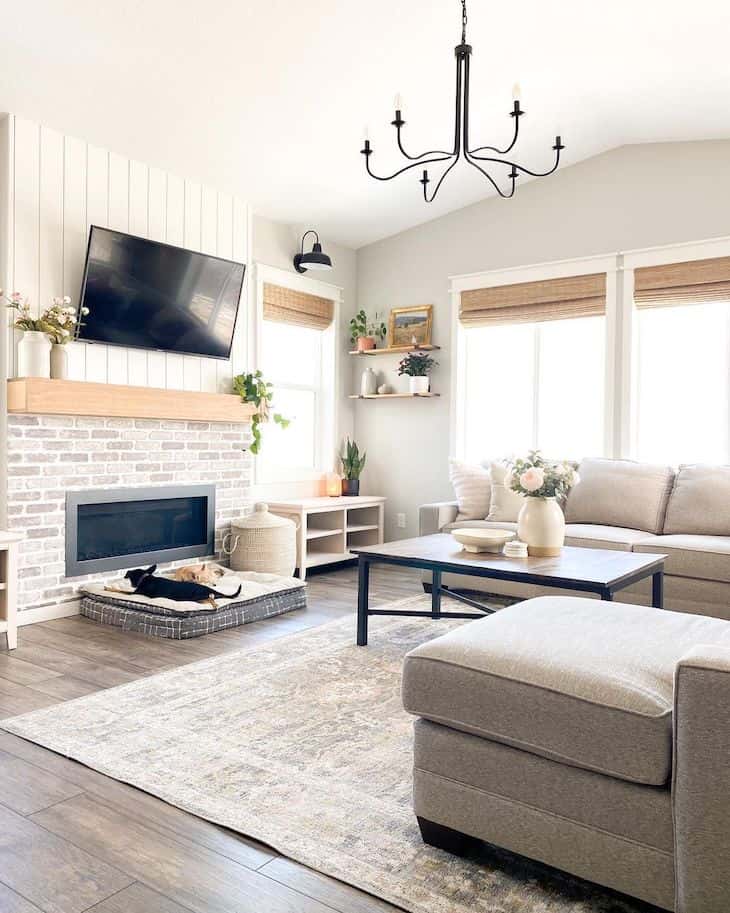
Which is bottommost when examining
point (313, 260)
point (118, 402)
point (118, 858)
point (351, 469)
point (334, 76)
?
point (118, 858)

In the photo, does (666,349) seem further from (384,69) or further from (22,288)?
(22,288)

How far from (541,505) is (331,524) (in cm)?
238

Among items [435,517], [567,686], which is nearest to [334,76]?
[435,517]

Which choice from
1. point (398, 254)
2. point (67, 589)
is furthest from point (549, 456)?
point (67, 589)

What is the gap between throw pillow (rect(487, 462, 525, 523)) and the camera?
4684 mm

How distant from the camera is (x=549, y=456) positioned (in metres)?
5.29

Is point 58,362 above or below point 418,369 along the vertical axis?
below

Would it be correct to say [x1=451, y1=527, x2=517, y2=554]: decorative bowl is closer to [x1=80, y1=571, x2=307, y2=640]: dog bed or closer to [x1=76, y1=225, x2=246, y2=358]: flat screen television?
[x1=80, y1=571, x2=307, y2=640]: dog bed

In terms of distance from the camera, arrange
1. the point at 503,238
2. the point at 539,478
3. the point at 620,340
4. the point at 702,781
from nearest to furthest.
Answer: the point at 702,781 < the point at 539,478 < the point at 620,340 < the point at 503,238

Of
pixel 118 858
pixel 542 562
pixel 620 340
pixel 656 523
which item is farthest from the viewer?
pixel 620 340

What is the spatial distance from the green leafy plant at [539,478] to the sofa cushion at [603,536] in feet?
2.48

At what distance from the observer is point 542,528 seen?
11.1 ft

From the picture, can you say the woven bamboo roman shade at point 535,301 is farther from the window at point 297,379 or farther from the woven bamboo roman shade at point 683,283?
the window at point 297,379

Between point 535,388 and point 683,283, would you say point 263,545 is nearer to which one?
point 535,388
